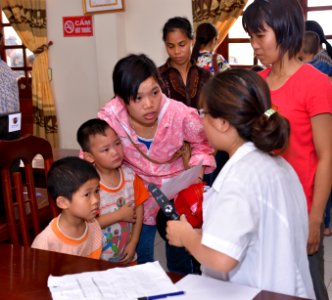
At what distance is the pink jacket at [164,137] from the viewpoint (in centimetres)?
190

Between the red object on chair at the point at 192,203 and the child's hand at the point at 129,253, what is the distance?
0.31 m

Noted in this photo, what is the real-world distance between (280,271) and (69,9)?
468 cm

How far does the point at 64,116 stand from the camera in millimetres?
5590

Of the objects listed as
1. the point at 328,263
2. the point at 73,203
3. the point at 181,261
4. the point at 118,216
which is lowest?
Result: the point at 328,263

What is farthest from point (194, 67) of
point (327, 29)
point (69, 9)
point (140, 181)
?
point (69, 9)

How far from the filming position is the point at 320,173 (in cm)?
146

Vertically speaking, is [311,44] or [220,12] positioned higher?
[220,12]

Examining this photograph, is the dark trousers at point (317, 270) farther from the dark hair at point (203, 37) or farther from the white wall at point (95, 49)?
the white wall at point (95, 49)

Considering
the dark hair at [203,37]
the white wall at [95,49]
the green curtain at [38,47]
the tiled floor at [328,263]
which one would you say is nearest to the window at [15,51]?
the green curtain at [38,47]

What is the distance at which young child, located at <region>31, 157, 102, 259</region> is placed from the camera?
1.59 meters

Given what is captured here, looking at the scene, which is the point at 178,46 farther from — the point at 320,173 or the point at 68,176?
the point at 320,173

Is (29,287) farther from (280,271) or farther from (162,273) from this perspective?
(280,271)

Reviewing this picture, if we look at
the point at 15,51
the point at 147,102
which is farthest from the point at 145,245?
the point at 15,51

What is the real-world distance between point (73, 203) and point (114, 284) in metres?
0.55
